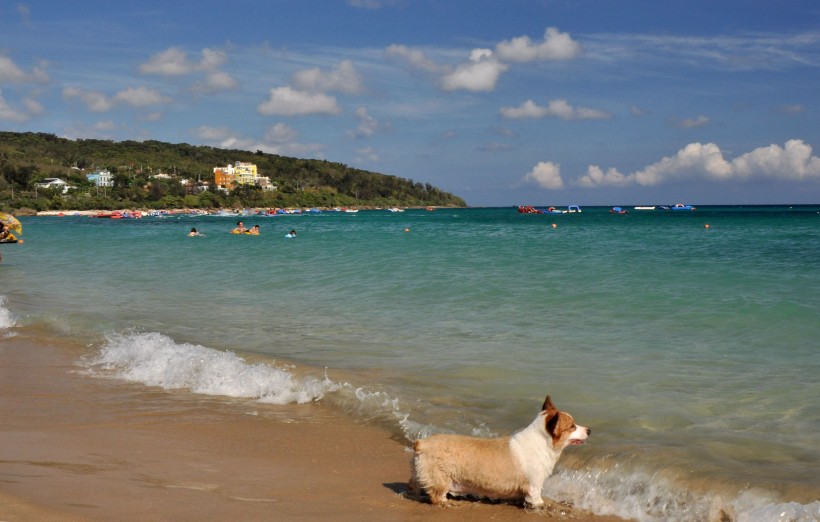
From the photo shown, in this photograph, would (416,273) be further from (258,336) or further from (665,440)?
(665,440)

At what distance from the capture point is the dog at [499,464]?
5250 mm

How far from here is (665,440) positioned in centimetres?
679

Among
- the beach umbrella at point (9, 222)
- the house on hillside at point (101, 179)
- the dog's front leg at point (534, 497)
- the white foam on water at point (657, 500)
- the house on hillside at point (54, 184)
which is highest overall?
the house on hillside at point (101, 179)

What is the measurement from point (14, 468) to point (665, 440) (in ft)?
18.5

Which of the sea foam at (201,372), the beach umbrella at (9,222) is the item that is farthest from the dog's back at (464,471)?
the beach umbrella at (9,222)

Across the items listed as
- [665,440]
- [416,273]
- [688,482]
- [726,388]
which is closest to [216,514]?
[688,482]

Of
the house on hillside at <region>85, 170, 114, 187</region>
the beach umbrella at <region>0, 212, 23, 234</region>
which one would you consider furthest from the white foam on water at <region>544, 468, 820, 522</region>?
the house on hillside at <region>85, 170, 114, 187</region>

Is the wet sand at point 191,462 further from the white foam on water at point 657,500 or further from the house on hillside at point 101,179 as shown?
the house on hillside at point 101,179

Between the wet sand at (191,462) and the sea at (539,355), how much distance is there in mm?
443

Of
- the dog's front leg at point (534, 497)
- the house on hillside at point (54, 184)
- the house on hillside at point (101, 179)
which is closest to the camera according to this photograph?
the dog's front leg at point (534, 497)

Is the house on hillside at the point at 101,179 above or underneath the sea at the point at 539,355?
above

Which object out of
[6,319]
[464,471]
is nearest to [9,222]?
[6,319]

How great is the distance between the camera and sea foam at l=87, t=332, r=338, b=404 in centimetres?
874

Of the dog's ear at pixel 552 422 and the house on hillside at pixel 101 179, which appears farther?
the house on hillside at pixel 101 179
